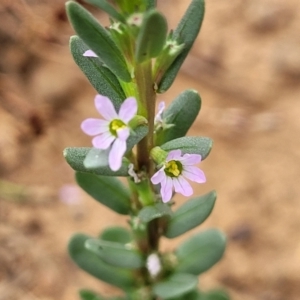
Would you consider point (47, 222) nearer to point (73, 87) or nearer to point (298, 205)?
point (73, 87)

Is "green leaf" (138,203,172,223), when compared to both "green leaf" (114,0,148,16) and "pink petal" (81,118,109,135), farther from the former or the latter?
"green leaf" (114,0,148,16)

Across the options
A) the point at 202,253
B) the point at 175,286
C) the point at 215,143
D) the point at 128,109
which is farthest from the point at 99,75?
the point at 215,143

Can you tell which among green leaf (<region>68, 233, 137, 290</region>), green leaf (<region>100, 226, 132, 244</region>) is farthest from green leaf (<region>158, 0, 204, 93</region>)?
green leaf (<region>100, 226, 132, 244</region>)

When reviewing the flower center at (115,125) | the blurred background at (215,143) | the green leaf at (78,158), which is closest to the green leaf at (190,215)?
the green leaf at (78,158)

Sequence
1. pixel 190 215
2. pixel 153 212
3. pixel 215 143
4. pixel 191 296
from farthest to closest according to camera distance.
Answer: pixel 215 143
pixel 191 296
pixel 190 215
pixel 153 212

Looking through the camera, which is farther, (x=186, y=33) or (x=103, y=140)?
(x=186, y=33)

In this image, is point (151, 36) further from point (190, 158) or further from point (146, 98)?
point (190, 158)
